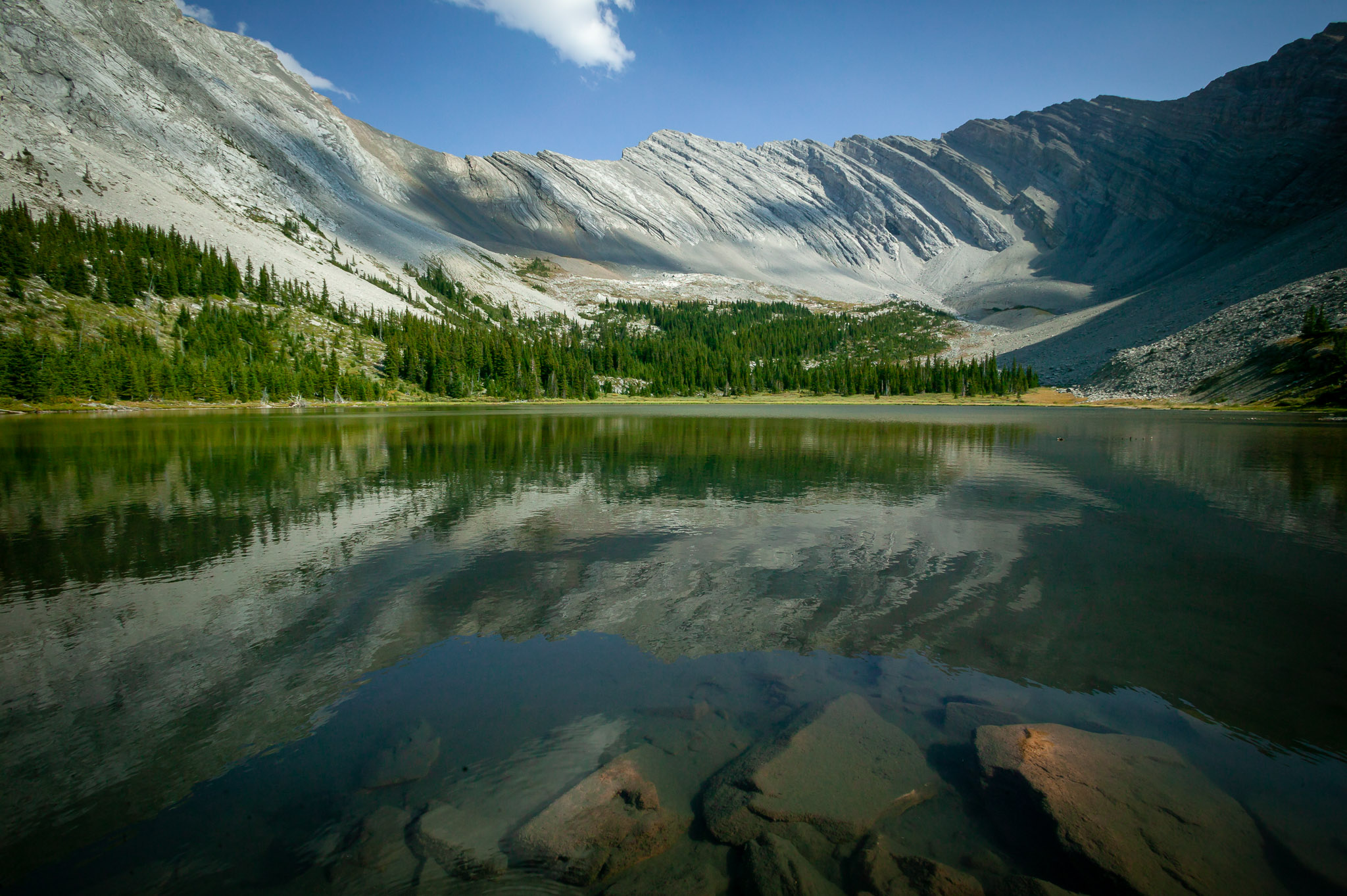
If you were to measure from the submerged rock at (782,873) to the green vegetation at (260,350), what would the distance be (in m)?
110

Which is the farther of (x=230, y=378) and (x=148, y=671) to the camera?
(x=230, y=378)

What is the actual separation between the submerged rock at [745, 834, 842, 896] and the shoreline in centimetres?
9826

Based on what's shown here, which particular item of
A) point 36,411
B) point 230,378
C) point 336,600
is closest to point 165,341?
point 230,378

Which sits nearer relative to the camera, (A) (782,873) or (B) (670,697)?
(A) (782,873)

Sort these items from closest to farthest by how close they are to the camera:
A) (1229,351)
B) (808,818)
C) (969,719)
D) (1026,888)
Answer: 1. (1026,888)
2. (808,818)
3. (969,719)
4. (1229,351)

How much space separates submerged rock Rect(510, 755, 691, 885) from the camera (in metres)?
5.34

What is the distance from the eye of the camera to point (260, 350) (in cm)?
11312

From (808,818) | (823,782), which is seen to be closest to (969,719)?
(823,782)

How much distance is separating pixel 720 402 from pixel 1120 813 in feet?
467

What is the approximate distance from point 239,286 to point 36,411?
6482cm

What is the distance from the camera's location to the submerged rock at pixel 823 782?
5.86 m

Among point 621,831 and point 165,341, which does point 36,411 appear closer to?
point 165,341

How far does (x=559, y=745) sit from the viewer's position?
7086 millimetres

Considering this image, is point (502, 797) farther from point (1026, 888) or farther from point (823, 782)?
point (1026, 888)
